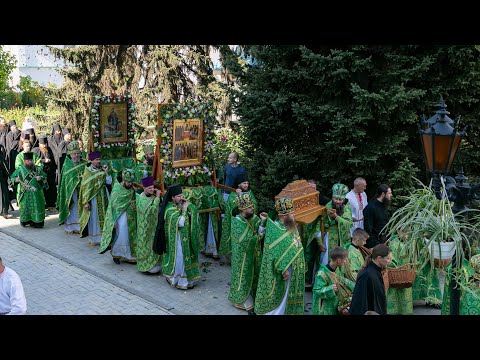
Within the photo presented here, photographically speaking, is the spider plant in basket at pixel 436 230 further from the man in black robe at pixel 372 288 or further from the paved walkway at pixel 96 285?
the paved walkway at pixel 96 285

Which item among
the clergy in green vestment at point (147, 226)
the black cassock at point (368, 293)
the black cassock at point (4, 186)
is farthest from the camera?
the black cassock at point (4, 186)

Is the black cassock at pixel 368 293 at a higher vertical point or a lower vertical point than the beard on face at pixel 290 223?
lower

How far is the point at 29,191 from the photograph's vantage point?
567 inches

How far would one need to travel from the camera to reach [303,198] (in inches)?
351

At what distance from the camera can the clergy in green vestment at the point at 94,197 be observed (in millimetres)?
13117

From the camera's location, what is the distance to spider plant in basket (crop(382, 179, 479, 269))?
17.5 ft

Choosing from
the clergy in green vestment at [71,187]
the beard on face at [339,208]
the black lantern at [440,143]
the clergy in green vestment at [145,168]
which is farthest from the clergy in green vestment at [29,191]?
the black lantern at [440,143]

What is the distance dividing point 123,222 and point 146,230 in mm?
899

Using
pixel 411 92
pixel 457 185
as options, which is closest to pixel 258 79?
pixel 411 92

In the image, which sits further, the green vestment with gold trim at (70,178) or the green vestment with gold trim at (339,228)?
the green vestment with gold trim at (70,178)

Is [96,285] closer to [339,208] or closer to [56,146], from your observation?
[339,208]

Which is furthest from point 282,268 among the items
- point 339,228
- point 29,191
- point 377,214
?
point 29,191

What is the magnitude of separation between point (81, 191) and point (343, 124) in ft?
21.3

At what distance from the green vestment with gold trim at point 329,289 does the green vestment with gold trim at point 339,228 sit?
2504 millimetres
